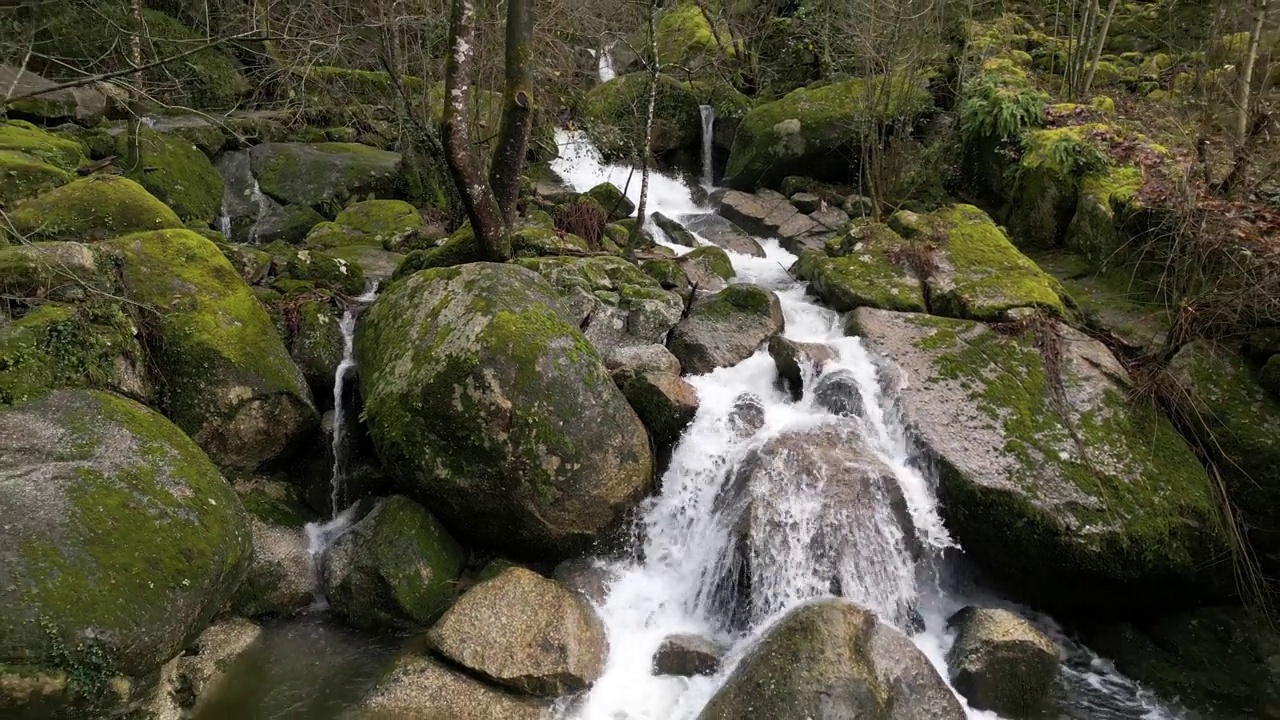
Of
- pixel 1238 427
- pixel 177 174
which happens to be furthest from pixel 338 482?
pixel 1238 427

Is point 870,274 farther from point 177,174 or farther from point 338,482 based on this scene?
point 177,174

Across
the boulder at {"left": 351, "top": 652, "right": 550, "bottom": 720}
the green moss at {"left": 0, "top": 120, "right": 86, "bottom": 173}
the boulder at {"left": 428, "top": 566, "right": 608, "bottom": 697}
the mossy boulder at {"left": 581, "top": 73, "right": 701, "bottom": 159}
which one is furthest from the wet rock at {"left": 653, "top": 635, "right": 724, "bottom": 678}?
the mossy boulder at {"left": 581, "top": 73, "right": 701, "bottom": 159}

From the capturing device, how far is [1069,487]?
6.48 meters

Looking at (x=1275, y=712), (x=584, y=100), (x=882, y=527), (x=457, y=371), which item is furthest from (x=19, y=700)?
(x=584, y=100)

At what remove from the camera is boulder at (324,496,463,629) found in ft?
19.6

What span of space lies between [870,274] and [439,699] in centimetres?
717

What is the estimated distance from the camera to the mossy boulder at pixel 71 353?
516cm

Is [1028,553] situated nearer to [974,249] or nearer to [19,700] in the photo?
[974,249]

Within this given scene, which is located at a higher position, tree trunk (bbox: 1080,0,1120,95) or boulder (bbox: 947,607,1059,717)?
tree trunk (bbox: 1080,0,1120,95)

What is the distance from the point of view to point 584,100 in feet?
52.0

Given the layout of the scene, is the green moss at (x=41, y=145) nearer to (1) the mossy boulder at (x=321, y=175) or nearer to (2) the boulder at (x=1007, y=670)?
(1) the mossy boulder at (x=321, y=175)

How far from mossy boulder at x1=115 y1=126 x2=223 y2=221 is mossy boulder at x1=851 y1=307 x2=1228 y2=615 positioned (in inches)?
411

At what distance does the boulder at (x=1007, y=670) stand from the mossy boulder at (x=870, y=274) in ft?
13.8

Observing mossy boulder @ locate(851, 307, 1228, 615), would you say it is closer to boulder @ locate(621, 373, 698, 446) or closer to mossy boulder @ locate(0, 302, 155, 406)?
boulder @ locate(621, 373, 698, 446)
